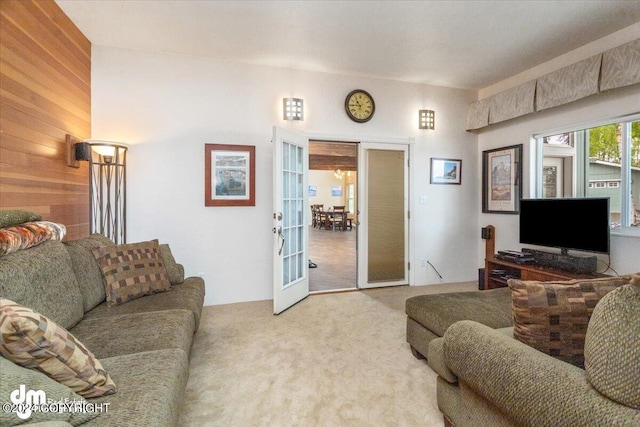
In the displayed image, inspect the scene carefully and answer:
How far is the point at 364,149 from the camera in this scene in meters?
4.09

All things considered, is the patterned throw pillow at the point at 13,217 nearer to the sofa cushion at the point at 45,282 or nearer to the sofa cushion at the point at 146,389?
the sofa cushion at the point at 45,282

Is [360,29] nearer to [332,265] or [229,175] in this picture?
[229,175]

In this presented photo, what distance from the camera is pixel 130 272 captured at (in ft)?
7.30

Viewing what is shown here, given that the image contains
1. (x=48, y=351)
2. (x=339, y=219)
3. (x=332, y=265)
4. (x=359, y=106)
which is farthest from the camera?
(x=339, y=219)

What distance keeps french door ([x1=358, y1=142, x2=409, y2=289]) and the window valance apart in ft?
3.94

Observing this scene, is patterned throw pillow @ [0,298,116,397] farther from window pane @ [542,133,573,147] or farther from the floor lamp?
window pane @ [542,133,573,147]

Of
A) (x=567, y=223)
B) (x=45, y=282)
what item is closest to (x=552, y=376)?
(x=45, y=282)

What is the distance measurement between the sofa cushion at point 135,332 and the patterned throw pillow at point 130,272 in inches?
11.9

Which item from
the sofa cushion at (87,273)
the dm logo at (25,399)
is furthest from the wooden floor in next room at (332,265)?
the dm logo at (25,399)

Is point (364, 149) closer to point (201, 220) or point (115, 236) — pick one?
point (201, 220)

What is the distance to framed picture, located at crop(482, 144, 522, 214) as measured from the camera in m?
4.00

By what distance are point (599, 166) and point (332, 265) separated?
3.94 meters

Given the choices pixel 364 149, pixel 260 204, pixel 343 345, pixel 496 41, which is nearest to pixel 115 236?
pixel 260 204

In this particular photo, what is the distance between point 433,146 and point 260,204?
257cm
